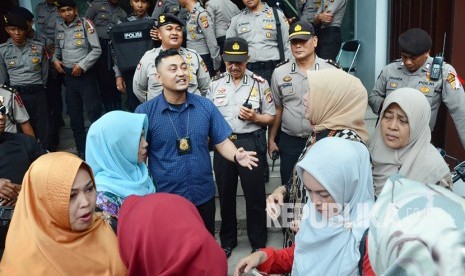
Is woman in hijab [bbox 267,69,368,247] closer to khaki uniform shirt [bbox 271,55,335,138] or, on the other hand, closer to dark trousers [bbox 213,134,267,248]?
khaki uniform shirt [bbox 271,55,335,138]

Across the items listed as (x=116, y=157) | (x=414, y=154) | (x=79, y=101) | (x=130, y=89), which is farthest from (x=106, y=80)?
(x=414, y=154)

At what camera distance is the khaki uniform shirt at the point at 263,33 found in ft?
15.6

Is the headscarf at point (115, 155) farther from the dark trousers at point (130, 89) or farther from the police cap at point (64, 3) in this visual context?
the police cap at point (64, 3)

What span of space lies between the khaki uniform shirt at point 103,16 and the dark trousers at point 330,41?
8.61ft

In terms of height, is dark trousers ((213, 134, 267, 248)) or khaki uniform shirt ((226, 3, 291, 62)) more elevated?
khaki uniform shirt ((226, 3, 291, 62))

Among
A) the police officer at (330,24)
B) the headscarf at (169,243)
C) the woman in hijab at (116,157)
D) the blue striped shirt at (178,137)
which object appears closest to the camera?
the headscarf at (169,243)

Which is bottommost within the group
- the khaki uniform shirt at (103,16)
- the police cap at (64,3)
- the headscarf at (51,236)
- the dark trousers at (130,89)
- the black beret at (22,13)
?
the dark trousers at (130,89)

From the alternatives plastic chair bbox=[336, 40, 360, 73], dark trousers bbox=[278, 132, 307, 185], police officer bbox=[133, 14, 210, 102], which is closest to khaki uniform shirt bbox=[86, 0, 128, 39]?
police officer bbox=[133, 14, 210, 102]

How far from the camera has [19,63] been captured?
532 cm

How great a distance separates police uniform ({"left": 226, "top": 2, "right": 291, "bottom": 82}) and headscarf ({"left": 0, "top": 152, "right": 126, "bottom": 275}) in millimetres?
3179

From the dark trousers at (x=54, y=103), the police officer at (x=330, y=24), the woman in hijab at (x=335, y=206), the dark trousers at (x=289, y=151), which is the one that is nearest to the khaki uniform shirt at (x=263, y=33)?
the police officer at (x=330, y=24)

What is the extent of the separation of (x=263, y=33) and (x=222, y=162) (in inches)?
64.9

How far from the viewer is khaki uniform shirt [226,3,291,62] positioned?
4.74 metres

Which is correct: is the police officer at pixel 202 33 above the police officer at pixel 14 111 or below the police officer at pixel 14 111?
above
